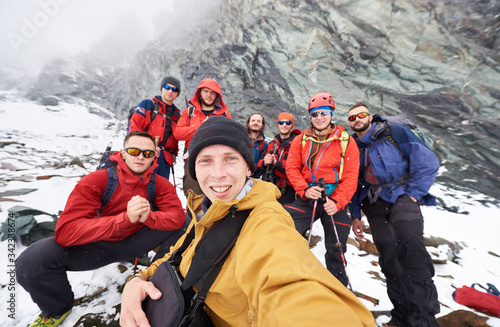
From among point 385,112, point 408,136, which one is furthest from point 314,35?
point 408,136

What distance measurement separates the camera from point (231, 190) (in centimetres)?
162

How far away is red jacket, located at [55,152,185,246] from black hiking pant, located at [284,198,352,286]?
2.10 metres

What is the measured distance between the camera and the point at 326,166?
11.2 ft

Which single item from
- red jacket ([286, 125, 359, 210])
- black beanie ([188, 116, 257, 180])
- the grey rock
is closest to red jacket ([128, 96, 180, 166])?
red jacket ([286, 125, 359, 210])

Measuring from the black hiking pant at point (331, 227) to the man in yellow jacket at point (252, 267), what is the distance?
208 centimetres

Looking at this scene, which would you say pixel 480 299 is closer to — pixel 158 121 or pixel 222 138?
pixel 222 138

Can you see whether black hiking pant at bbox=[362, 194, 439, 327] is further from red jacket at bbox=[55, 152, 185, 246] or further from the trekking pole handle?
red jacket at bbox=[55, 152, 185, 246]

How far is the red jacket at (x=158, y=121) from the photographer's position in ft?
14.0

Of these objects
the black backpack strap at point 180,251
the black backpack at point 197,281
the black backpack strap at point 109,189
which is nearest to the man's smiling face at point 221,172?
the black backpack at point 197,281

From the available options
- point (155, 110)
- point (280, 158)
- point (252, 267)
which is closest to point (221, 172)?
point (252, 267)

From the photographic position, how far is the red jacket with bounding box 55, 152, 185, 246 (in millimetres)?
2244

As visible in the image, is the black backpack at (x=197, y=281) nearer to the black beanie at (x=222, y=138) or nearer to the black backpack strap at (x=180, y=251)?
the black backpack strap at (x=180, y=251)

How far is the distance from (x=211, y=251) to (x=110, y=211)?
90.6 inches

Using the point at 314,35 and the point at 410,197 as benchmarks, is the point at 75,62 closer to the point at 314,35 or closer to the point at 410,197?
the point at 314,35
